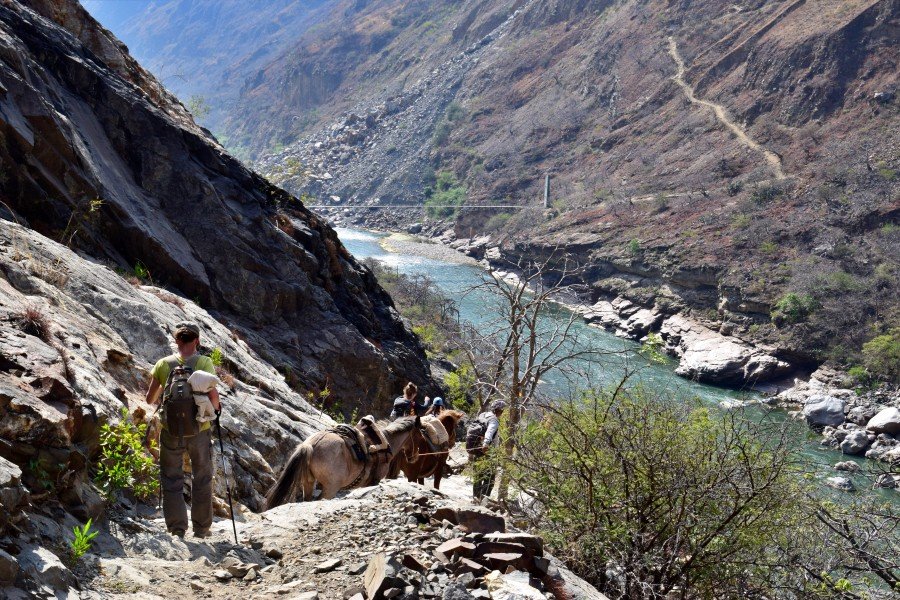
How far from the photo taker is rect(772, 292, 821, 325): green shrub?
4106 cm

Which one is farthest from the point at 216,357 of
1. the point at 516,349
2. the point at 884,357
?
the point at 884,357

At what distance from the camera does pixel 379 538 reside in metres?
5.52

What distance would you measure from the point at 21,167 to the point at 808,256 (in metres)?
46.8

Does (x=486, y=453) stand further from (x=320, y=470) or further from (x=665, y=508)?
(x=665, y=508)

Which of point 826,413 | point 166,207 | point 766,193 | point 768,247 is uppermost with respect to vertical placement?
point 766,193

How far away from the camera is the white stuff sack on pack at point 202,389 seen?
5.20 m

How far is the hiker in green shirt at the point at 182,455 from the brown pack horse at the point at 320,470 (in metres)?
1.47

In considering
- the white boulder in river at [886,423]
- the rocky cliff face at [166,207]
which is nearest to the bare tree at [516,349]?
the rocky cliff face at [166,207]

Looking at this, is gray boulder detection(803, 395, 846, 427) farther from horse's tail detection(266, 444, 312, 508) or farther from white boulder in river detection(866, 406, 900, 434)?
horse's tail detection(266, 444, 312, 508)

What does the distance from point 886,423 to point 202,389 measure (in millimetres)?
30786

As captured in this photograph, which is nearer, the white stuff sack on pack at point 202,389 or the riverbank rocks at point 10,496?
the riverbank rocks at point 10,496

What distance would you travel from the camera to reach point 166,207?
13.4 m

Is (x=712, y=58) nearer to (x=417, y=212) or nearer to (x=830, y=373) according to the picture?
(x=417, y=212)

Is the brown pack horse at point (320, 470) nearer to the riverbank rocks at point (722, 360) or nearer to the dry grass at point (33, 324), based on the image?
the dry grass at point (33, 324)
